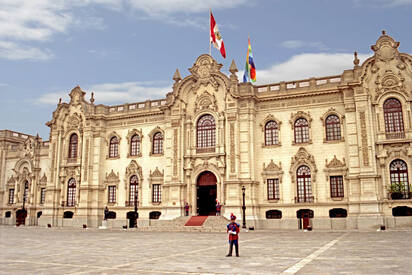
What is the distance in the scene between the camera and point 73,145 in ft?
146

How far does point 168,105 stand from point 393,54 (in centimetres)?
2005

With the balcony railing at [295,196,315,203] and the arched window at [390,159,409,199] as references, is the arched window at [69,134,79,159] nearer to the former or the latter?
the balcony railing at [295,196,315,203]

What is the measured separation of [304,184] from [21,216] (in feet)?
108

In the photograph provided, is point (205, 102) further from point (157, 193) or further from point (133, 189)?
point (133, 189)

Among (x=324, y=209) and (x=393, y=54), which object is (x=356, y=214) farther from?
(x=393, y=54)

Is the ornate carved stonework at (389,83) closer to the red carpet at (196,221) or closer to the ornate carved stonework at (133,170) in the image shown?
the red carpet at (196,221)

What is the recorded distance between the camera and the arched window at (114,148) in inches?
1678

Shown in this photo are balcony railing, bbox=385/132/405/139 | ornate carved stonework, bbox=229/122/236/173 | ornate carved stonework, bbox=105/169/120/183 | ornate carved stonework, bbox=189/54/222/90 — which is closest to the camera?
balcony railing, bbox=385/132/405/139

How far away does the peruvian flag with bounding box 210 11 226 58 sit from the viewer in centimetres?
3891

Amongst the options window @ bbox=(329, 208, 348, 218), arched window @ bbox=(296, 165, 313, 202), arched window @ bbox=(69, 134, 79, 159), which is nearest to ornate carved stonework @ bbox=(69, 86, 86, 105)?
arched window @ bbox=(69, 134, 79, 159)

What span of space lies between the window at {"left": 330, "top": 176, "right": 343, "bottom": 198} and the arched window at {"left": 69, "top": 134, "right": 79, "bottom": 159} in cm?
2671

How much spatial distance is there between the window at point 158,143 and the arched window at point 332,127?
16.0 metres

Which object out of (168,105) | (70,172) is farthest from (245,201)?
(70,172)

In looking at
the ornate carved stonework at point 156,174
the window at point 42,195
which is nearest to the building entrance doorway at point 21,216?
the window at point 42,195
